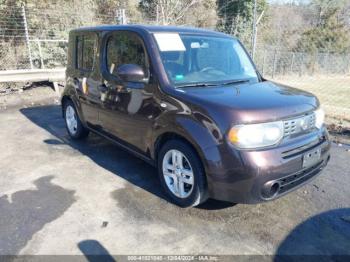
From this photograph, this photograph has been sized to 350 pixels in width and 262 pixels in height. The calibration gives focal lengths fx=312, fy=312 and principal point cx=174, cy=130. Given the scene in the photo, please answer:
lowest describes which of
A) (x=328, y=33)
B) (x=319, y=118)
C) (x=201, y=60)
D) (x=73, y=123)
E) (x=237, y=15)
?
(x=73, y=123)

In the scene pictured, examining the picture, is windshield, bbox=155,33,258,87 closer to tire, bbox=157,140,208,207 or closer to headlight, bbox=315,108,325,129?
tire, bbox=157,140,208,207

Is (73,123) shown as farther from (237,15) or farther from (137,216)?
(237,15)

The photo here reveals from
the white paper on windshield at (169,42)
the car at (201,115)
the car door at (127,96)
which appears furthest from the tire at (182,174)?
the white paper on windshield at (169,42)

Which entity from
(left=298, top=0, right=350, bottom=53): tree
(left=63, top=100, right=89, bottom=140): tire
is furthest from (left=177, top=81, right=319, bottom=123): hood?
(left=298, top=0, right=350, bottom=53): tree

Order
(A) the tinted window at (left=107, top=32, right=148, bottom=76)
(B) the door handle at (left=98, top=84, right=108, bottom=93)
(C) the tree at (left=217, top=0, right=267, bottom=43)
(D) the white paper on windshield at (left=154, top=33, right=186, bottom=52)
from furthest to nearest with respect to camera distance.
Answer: (C) the tree at (left=217, top=0, right=267, bottom=43) → (B) the door handle at (left=98, top=84, right=108, bottom=93) → (A) the tinted window at (left=107, top=32, right=148, bottom=76) → (D) the white paper on windshield at (left=154, top=33, right=186, bottom=52)

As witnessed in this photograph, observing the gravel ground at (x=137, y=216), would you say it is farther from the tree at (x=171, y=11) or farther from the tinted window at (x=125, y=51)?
the tree at (x=171, y=11)

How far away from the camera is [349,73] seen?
20.7 m

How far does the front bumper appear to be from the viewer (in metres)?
2.71

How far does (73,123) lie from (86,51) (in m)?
1.46

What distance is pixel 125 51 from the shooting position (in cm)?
398

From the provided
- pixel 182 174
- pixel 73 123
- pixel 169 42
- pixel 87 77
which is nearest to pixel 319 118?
pixel 182 174

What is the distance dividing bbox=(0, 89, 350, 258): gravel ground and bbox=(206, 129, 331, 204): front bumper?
1.33 ft

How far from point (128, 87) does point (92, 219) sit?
159cm

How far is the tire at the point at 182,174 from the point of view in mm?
3066
